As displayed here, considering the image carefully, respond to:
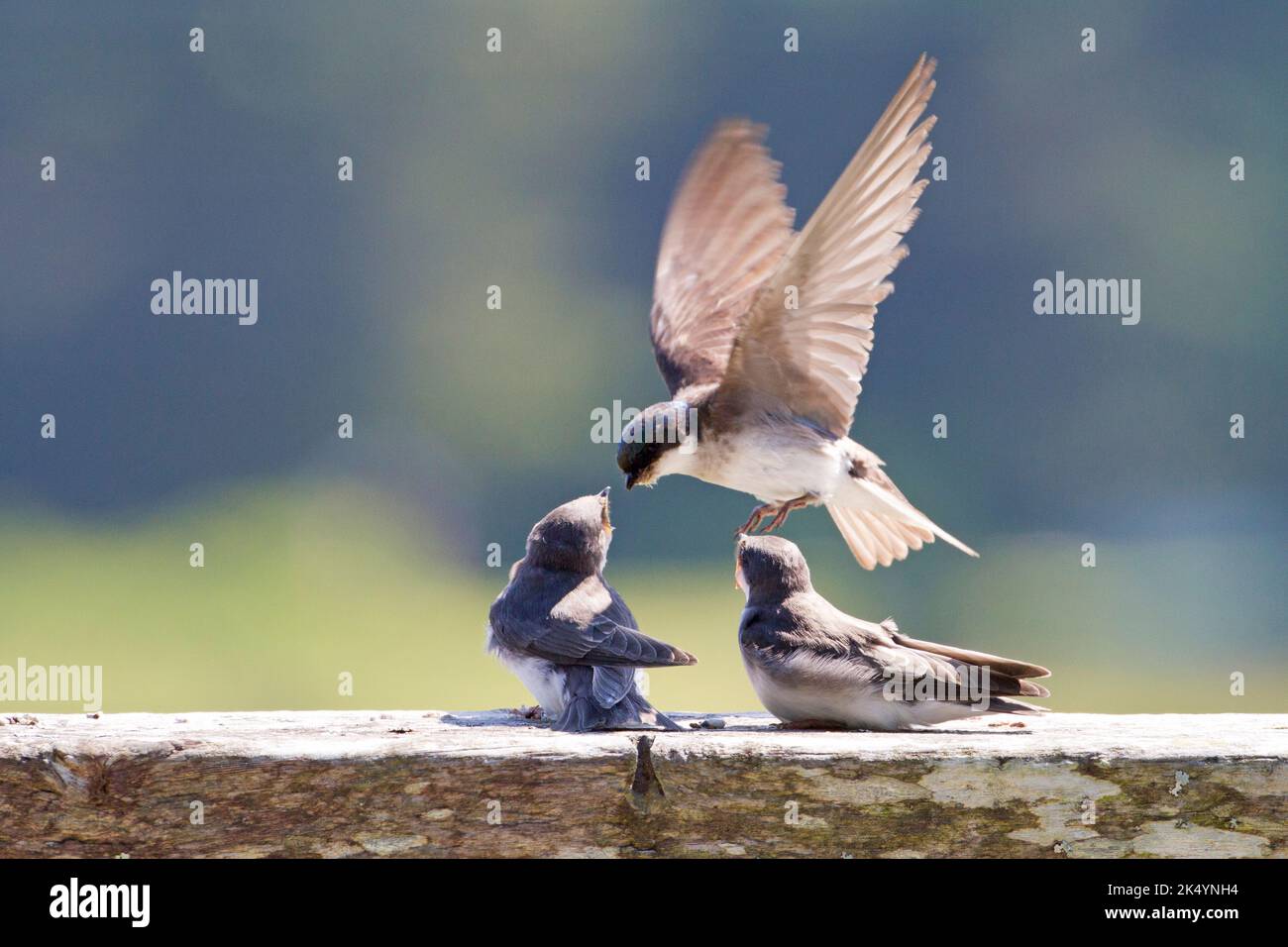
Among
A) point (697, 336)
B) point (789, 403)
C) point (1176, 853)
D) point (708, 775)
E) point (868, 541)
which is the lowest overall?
point (1176, 853)

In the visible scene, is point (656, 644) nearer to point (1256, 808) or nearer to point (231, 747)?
point (231, 747)

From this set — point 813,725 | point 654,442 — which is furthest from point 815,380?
point 813,725

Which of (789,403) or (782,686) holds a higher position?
(789,403)

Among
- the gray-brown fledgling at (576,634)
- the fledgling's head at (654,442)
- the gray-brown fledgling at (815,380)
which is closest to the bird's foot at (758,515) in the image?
the gray-brown fledgling at (815,380)

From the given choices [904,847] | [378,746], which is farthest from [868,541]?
[378,746]

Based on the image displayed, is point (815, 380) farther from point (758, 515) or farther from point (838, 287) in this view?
point (758, 515)

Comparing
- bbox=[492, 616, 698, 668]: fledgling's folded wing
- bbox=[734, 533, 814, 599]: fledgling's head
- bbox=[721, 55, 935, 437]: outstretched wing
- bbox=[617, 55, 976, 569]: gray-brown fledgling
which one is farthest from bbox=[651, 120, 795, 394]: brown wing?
bbox=[492, 616, 698, 668]: fledgling's folded wing
